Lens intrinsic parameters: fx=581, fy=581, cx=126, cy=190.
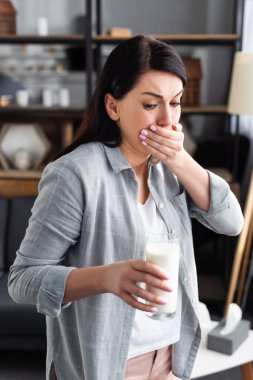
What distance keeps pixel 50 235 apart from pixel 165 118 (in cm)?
33

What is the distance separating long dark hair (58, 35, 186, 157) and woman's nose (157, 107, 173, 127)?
81 mm

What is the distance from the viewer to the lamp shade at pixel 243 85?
3.21 meters

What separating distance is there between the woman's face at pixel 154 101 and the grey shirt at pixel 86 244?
0.10 m

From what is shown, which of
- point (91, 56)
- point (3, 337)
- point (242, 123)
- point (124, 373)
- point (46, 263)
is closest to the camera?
point (46, 263)

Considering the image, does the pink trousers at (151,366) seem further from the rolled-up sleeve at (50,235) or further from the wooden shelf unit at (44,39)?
the wooden shelf unit at (44,39)

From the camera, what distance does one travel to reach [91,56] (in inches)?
153

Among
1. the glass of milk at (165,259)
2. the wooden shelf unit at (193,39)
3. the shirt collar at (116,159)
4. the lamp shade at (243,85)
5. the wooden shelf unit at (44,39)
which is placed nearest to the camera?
the glass of milk at (165,259)

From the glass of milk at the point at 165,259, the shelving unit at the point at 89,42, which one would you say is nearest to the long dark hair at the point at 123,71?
the glass of milk at the point at 165,259

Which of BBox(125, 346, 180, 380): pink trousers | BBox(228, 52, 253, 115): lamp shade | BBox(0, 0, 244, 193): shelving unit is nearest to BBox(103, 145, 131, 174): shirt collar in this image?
BBox(125, 346, 180, 380): pink trousers

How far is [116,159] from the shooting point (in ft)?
4.03

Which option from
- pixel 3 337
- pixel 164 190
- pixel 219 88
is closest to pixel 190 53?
pixel 219 88

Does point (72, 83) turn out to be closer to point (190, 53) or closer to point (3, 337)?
point (190, 53)

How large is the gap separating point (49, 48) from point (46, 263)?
3436 mm

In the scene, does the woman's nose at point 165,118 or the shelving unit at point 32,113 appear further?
the shelving unit at point 32,113
